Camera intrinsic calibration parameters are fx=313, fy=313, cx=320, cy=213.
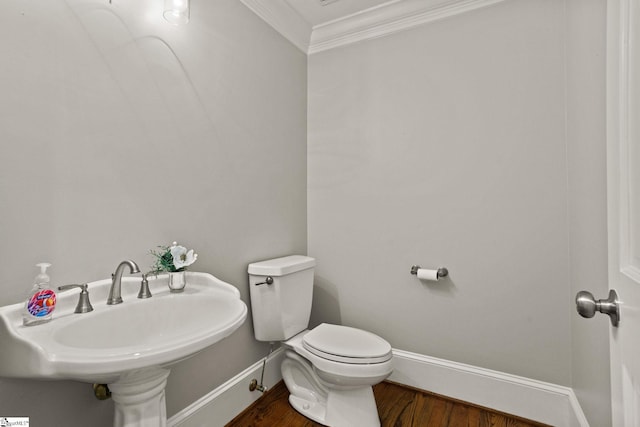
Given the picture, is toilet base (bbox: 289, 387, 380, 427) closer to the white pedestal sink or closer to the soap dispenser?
the white pedestal sink

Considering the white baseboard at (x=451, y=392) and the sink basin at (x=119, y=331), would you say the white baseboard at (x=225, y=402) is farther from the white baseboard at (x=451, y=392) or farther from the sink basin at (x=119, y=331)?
the sink basin at (x=119, y=331)

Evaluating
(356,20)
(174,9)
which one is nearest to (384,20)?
(356,20)

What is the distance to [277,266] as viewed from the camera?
66.9 inches

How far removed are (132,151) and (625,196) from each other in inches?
57.5

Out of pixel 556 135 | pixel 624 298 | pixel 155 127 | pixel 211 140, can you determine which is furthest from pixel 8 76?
pixel 556 135

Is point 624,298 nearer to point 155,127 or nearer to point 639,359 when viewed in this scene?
point 639,359

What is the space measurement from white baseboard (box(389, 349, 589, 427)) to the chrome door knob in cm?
115

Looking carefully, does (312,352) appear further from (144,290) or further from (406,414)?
(144,290)

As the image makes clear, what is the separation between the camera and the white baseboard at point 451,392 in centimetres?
148

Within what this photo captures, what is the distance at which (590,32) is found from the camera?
1199mm

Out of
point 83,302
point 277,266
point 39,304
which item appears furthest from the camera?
point 277,266

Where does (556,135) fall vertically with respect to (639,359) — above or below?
above

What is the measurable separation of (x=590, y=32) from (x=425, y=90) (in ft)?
2.71

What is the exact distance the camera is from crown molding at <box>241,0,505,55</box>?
1.86 meters
